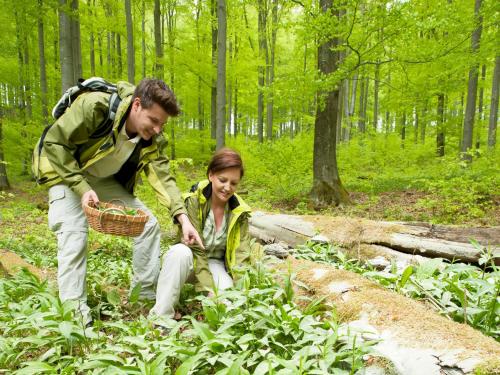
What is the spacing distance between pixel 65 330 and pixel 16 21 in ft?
48.2

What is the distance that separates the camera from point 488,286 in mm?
2342

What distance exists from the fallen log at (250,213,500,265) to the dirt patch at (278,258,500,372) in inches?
51.6

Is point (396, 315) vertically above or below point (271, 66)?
below

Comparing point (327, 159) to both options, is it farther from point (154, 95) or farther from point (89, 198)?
point (89, 198)

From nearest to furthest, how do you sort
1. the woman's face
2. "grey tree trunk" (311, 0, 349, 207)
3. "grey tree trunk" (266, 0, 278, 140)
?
the woman's face → "grey tree trunk" (311, 0, 349, 207) → "grey tree trunk" (266, 0, 278, 140)

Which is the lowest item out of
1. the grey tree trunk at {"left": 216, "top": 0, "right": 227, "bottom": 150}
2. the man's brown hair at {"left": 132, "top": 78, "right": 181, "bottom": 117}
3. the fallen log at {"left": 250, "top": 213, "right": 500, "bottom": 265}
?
the fallen log at {"left": 250, "top": 213, "right": 500, "bottom": 265}

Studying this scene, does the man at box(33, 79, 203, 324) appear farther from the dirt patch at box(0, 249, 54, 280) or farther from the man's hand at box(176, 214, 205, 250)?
the dirt patch at box(0, 249, 54, 280)

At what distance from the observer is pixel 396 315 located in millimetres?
2078

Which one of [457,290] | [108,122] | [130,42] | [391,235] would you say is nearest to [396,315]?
[457,290]

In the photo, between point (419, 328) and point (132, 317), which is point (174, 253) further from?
point (419, 328)

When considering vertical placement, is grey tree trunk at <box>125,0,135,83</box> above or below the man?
above

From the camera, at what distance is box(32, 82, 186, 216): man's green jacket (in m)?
2.58

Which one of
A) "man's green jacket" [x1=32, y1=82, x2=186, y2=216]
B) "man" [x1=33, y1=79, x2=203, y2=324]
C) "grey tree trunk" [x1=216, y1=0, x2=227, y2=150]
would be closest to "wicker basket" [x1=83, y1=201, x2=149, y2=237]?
"man" [x1=33, y1=79, x2=203, y2=324]

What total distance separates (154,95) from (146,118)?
19cm
